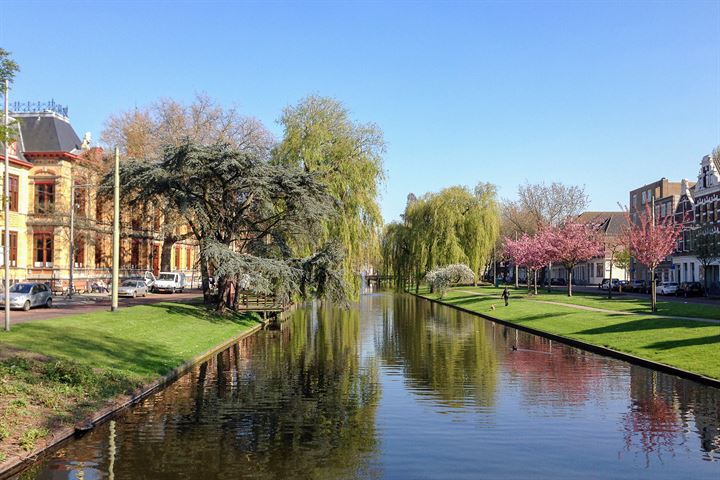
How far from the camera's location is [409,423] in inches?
554

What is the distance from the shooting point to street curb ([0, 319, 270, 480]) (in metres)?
10.6

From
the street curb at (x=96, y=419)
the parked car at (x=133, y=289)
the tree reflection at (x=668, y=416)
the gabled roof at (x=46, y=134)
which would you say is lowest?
the tree reflection at (x=668, y=416)

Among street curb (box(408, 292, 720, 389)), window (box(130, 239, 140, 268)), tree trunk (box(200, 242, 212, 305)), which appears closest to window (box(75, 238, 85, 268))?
window (box(130, 239, 140, 268))

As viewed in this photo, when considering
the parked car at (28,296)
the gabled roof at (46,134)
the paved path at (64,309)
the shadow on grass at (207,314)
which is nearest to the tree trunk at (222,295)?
the shadow on grass at (207,314)

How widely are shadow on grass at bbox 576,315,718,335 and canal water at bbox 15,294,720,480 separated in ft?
19.3

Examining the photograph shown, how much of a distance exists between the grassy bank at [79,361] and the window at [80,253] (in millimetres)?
29291

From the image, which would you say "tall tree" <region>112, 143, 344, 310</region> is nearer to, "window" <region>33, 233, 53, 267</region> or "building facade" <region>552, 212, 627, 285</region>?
"window" <region>33, 233, 53, 267</region>

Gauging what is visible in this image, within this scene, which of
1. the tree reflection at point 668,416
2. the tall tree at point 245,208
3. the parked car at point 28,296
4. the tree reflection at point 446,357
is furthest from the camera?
the parked car at point 28,296

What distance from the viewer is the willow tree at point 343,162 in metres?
43.4

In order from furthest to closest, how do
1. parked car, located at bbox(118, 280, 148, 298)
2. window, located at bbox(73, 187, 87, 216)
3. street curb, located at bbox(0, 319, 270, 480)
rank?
window, located at bbox(73, 187, 87, 216)
parked car, located at bbox(118, 280, 148, 298)
street curb, located at bbox(0, 319, 270, 480)

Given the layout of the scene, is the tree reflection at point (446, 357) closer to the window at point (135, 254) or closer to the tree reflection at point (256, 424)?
the tree reflection at point (256, 424)

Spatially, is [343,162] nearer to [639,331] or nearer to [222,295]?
[222,295]

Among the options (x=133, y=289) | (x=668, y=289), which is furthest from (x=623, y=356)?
(x=668, y=289)

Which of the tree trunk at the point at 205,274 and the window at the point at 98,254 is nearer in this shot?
the tree trunk at the point at 205,274
